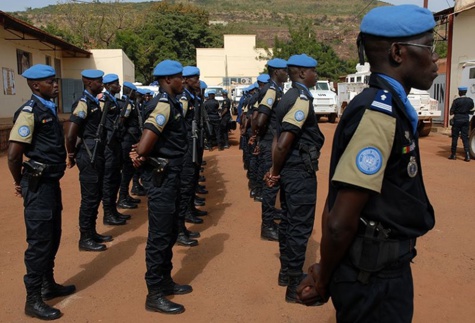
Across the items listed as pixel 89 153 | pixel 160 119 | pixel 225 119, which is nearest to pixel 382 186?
pixel 160 119

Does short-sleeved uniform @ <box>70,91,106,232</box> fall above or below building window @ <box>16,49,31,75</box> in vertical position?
below

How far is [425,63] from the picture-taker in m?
1.66

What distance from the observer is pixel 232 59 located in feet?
147

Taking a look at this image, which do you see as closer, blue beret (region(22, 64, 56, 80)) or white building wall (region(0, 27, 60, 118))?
blue beret (region(22, 64, 56, 80))

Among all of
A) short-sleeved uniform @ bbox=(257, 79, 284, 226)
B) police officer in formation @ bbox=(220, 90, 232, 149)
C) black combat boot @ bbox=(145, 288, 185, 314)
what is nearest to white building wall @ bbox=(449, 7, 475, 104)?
police officer in formation @ bbox=(220, 90, 232, 149)

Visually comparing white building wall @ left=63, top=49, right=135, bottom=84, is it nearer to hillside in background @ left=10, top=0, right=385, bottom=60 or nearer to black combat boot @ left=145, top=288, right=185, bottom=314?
black combat boot @ left=145, top=288, right=185, bottom=314

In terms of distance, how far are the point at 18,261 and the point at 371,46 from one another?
4.50m

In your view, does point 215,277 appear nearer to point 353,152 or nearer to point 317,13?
point 353,152

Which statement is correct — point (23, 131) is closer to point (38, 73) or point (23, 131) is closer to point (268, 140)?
point (38, 73)

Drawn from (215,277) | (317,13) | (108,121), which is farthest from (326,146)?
(317,13)

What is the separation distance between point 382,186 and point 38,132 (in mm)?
3056

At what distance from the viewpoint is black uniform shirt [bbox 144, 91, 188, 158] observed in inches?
144

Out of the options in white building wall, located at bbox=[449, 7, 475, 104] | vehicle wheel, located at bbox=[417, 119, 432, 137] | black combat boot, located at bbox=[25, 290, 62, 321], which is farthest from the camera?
white building wall, located at bbox=[449, 7, 475, 104]

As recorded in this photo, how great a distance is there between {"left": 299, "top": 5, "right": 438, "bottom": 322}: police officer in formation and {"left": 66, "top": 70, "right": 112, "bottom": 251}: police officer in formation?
4080mm
